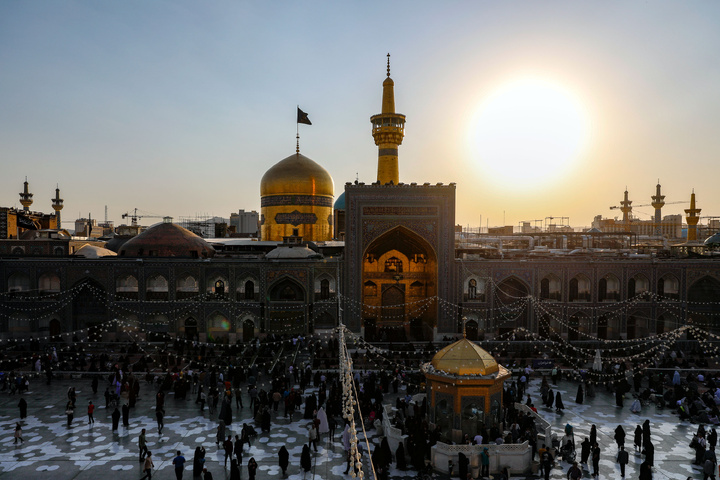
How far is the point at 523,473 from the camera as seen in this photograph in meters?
13.5

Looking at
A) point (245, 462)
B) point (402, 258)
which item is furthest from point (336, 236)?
point (245, 462)

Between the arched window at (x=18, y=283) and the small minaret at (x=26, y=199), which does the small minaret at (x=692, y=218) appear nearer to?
the arched window at (x=18, y=283)

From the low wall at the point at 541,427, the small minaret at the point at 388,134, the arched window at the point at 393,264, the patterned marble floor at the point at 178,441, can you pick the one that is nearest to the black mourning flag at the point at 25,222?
the patterned marble floor at the point at 178,441

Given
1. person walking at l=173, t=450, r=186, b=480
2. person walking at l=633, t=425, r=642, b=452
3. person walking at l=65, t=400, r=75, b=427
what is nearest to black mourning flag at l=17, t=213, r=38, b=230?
person walking at l=65, t=400, r=75, b=427

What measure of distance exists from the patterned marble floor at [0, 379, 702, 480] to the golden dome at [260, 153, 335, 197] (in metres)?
20.9

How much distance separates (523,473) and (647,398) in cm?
884

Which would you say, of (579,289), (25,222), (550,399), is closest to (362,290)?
(579,289)

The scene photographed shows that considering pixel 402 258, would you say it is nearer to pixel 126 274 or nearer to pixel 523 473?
pixel 126 274

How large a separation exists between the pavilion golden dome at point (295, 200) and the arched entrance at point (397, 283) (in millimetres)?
7231

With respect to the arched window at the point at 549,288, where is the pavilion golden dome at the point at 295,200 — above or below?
above

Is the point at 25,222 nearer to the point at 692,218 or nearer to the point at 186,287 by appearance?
the point at 186,287

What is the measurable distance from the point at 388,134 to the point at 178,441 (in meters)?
23.7

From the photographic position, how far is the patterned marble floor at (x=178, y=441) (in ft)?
44.3

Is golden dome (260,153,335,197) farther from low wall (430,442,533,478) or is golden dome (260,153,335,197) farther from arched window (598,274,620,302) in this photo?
low wall (430,442,533,478)
